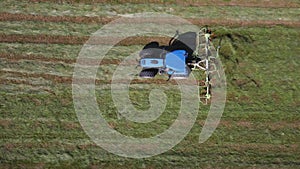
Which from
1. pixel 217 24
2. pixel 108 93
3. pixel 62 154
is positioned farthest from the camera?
pixel 217 24

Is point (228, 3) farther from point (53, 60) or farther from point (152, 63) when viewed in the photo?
point (53, 60)

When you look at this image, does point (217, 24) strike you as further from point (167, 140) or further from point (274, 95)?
point (167, 140)

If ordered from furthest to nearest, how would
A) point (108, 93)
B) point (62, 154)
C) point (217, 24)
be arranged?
point (217, 24) < point (108, 93) < point (62, 154)

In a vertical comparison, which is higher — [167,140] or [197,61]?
[197,61]

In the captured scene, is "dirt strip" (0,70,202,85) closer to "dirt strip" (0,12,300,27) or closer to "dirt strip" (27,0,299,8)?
"dirt strip" (0,12,300,27)

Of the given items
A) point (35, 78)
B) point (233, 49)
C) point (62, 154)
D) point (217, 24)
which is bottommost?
point (62, 154)

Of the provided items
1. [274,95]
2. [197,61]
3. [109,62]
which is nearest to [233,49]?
[197,61]

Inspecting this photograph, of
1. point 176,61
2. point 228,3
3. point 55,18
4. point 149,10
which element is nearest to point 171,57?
point 176,61
